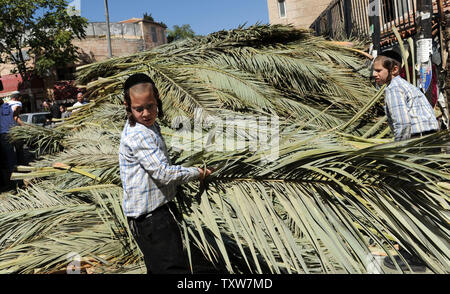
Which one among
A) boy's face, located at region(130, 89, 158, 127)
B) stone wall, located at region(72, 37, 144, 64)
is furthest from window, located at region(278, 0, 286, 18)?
boy's face, located at region(130, 89, 158, 127)

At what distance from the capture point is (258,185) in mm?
1500

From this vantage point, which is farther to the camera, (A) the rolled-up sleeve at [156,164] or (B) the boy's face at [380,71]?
(B) the boy's face at [380,71]

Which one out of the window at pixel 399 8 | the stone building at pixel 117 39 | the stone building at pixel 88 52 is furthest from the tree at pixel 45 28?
the window at pixel 399 8

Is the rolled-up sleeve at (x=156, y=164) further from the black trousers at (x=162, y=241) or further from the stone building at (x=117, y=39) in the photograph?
the stone building at (x=117, y=39)

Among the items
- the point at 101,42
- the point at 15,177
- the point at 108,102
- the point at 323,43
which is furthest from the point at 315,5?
the point at 15,177

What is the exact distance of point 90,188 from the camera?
2.02 m

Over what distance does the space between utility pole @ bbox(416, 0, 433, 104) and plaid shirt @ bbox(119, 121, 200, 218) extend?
116 inches

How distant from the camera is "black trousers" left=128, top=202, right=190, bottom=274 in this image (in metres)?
1.61

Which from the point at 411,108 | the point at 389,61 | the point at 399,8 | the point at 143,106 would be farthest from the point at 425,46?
the point at 143,106

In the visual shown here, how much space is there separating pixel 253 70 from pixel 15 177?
7.35 ft

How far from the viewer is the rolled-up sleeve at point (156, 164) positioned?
4.96 feet

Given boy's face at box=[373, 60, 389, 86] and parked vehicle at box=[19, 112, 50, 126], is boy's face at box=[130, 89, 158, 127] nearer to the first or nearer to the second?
boy's face at box=[373, 60, 389, 86]

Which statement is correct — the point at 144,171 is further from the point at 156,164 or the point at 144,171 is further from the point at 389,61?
the point at 389,61

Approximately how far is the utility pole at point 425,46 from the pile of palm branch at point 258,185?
0.53 m
